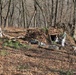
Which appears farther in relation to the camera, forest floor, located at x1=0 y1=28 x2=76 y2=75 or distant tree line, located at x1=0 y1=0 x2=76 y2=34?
distant tree line, located at x1=0 y1=0 x2=76 y2=34

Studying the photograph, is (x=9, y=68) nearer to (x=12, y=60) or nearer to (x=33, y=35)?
(x=12, y=60)

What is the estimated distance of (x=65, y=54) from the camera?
1461cm

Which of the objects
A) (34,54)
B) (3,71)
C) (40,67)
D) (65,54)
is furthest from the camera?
(65,54)

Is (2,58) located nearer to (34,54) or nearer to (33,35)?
(34,54)

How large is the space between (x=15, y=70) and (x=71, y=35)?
11.4 metres

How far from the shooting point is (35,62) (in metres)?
11.7

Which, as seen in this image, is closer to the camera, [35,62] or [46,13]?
[35,62]

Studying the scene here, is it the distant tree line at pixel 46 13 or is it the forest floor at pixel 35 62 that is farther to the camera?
the distant tree line at pixel 46 13

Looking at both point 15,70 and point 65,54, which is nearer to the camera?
point 15,70

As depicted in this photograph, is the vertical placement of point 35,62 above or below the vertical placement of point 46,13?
above

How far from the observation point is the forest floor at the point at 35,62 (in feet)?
33.1

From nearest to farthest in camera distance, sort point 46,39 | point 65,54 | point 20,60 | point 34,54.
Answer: point 20,60 → point 34,54 → point 65,54 → point 46,39

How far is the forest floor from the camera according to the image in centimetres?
1009

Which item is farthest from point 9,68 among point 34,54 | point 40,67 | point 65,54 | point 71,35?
point 71,35
